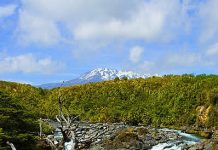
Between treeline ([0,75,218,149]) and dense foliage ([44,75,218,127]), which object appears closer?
dense foliage ([44,75,218,127])

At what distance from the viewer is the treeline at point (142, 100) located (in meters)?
76.7

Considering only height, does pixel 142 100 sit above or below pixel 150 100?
above

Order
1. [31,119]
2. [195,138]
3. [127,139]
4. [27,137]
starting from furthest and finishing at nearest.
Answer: [195,138], [127,139], [31,119], [27,137]

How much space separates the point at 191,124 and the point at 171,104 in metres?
8.30

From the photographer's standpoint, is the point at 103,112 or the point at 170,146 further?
the point at 103,112

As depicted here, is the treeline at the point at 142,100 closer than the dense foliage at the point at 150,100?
No

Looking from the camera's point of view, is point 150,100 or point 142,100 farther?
point 142,100

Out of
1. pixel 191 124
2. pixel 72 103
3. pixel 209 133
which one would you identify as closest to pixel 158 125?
pixel 191 124

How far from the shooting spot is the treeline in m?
76.7

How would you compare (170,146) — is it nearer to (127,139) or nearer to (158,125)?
(127,139)

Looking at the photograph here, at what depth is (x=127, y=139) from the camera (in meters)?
49.7

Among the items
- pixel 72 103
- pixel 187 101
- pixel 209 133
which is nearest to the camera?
pixel 209 133

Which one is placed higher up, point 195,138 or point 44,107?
point 44,107

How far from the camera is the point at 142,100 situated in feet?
297
